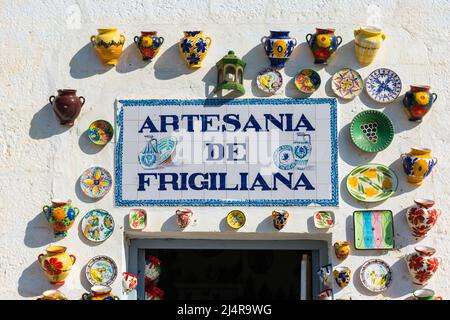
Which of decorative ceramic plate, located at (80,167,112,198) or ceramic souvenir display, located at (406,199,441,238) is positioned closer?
ceramic souvenir display, located at (406,199,441,238)

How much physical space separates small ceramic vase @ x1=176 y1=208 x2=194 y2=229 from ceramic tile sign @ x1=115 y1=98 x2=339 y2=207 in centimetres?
6

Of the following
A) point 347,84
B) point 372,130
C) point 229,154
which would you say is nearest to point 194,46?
point 229,154

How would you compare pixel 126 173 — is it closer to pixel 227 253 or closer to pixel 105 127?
pixel 105 127

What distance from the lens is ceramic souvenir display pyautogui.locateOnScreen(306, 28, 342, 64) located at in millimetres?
4328

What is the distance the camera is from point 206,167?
14.4ft

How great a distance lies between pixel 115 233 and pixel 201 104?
33.5 inches

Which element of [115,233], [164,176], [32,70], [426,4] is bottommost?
[115,233]

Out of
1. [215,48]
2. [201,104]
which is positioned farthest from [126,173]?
[215,48]

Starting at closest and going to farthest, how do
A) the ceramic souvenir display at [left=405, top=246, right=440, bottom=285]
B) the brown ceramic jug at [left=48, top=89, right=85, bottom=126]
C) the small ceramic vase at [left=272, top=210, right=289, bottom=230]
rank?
the ceramic souvenir display at [left=405, top=246, right=440, bottom=285] < the small ceramic vase at [left=272, top=210, right=289, bottom=230] < the brown ceramic jug at [left=48, top=89, right=85, bottom=126]

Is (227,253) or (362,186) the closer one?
(362,186)

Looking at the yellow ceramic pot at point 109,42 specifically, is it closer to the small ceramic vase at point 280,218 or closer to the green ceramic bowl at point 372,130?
the small ceramic vase at point 280,218

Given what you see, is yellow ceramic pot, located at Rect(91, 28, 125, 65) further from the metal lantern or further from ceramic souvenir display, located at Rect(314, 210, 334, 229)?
ceramic souvenir display, located at Rect(314, 210, 334, 229)

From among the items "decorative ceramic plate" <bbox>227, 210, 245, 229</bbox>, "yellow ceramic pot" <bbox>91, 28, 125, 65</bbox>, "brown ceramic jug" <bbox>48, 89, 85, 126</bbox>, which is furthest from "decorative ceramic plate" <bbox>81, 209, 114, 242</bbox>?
Answer: "yellow ceramic pot" <bbox>91, 28, 125, 65</bbox>

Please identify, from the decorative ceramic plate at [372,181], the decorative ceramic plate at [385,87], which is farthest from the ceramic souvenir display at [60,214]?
the decorative ceramic plate at [385,87]
